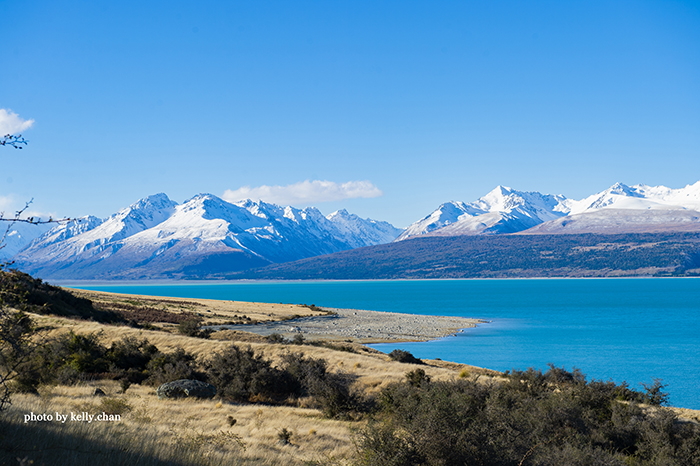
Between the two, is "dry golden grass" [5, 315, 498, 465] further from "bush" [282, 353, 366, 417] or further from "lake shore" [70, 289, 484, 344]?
"lake shore" [70, 289, 484, 344]

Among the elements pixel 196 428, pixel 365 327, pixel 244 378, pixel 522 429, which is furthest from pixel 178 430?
pixel 365 327

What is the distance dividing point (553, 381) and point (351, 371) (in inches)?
390

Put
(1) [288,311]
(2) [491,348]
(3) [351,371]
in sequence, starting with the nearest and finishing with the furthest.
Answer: (3) [351,371]
(2) [491,348]
(1) [288,311]

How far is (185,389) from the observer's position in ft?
68.1

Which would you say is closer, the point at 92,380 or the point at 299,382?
the point at 92,380

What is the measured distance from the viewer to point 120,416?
13.9 meters

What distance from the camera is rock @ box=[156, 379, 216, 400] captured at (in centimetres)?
2034

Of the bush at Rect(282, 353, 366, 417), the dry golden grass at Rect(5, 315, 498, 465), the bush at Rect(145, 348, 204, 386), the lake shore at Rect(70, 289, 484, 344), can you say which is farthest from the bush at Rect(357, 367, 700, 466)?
the lake shore at Rect(70, 289, 484, 344)

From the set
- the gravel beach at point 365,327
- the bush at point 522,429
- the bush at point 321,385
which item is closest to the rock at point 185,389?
the bush at point 321,385

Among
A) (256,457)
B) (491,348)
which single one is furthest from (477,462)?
(491,348)

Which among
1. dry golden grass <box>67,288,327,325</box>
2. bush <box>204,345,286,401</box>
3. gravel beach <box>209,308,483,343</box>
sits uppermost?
bush <box>204,345,286,401</box>

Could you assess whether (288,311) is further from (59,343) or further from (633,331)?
(59,343)

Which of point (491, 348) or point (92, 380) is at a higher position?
point (92, 380)

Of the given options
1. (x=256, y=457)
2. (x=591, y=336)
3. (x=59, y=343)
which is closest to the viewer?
(x=256, y=457)
